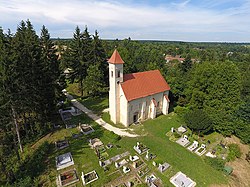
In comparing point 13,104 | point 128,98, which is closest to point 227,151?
point 128,98

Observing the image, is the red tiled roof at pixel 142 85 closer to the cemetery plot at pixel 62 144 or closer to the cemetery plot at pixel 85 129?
the cemetery plot at pixel 85 129

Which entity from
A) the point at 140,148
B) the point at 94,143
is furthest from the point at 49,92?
the point at 140,148

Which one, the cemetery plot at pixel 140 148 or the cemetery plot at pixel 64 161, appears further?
the cemetery plot at pixel 140 148

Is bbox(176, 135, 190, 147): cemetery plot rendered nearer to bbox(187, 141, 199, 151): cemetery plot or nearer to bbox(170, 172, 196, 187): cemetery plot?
bbox(187, 141, 199, 151): cemetery plot

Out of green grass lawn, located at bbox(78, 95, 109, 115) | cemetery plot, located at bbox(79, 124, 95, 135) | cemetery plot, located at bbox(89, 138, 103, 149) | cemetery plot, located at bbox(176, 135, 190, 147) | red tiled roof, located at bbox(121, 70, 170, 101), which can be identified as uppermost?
red tiled roof, located at bbox(121, 70, 170, 101)

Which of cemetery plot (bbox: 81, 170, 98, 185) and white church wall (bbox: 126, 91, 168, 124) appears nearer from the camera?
cemetery plot (bbox: 81, 170, 98, 185)

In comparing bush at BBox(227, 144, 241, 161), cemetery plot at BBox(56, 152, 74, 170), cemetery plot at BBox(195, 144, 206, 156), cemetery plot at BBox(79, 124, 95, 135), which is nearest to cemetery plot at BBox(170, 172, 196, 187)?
cemetery plot at BBox(195, 144, 206, 156)

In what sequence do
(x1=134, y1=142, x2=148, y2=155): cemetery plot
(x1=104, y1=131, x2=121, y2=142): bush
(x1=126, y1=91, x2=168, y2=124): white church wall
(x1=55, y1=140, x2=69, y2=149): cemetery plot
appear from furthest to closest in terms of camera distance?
(x1=126, y1=91, x2=168, y2=124): white church wall < (x1=104, y1=131, x2=121, y2=142): bush < (x1=55, y1=140, x2=69, y2=149): cemetery plot < (x1=134, y1=142, x2=148, y2=155): cemetery plot

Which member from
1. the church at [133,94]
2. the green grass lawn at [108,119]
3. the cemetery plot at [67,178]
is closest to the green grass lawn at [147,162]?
the cemetery plot at [67,178]
